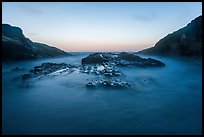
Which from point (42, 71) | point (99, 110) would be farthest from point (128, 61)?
point (99, 110)

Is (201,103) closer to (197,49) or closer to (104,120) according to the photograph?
(104,120)

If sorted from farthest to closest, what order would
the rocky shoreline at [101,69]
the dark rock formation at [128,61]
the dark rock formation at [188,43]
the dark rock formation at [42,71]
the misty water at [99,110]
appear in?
1. the dark rock formation at [188,43]
2. the dark rock formation at [128,61]
3. the dark rock formation at [42,71]
4. the rocky shoreline at [101,69]
5. the misty water at [99,110]

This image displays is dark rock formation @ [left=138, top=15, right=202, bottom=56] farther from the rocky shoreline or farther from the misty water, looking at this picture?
the misty water

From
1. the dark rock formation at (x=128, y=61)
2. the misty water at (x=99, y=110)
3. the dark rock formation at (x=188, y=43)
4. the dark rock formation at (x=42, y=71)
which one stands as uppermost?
the dark rock formation at (x=188, y=43)

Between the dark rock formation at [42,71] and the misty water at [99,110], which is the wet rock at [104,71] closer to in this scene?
the dark rock formation at [42,71]

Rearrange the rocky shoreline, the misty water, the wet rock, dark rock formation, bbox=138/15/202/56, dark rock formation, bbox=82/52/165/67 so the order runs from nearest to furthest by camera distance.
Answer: the misty water, the rocky shoreline, the wet rock, dark rock formation, bbox=82/52/165/67, dark rock formation, bbox=138/15/202/56

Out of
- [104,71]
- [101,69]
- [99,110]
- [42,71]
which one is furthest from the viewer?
[101,69]

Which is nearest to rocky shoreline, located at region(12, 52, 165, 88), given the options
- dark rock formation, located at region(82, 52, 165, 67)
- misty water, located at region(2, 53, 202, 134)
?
dark rock formation, located at region(82, 52, 165, 67)

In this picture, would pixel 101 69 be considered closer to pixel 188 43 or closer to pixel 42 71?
pixel 42 71

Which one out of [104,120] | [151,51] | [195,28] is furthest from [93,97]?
[151,51]

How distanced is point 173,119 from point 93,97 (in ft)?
18.6

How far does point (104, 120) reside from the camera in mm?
9242

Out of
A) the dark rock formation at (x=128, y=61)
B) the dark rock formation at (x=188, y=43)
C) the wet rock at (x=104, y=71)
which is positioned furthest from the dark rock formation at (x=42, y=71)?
the dark rock formation at (x=188, y=43)

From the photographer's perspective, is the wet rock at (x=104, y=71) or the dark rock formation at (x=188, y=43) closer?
the wet rock at (x=104, y=71)
